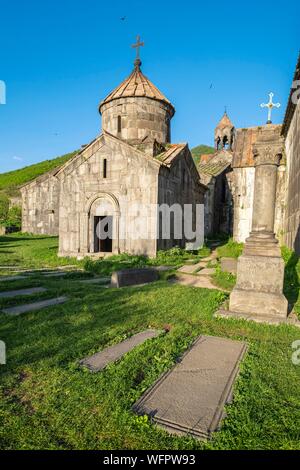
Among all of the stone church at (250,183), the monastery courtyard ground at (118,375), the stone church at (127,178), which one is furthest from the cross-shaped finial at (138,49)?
the monastery courtyard ground at (118,375)

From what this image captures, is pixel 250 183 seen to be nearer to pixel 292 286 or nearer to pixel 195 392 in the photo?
pixel 292 286

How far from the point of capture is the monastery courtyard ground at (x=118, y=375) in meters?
2.18

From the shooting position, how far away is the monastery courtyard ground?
218cm

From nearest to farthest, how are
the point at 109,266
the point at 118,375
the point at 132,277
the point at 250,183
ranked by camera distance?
the point at 118,375, the point at 132,277, the point at 109,266, the point at 250,183

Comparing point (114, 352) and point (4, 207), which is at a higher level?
point (4, 207)

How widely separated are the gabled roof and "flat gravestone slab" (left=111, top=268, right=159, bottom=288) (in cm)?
1165

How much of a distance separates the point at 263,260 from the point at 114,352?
340cm

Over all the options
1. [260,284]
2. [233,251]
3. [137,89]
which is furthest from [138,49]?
[260,284]

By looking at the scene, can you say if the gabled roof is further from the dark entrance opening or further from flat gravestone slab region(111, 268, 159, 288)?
flat gravestone slab region(111, 268, 159, 288)

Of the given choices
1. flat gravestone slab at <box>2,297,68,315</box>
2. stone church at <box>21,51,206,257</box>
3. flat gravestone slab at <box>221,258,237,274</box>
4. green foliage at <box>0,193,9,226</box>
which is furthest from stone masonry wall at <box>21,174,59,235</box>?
flat gravestone slab at <box>2,297,68,315</box>

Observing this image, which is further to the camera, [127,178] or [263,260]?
[127,178]

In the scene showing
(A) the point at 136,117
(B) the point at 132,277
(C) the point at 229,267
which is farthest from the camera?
(A) the point at 136,117

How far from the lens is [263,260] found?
544 cm

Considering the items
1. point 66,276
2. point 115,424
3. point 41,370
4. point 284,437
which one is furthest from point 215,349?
point 66,276
